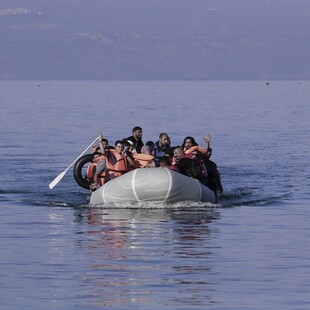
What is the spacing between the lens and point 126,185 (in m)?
32.0

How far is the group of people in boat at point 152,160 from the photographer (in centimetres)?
3284

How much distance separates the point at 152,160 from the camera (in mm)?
32969

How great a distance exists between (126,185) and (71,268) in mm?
9204

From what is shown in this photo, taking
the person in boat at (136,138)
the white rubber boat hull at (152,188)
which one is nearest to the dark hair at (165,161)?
the white rubber boat hull at (152,188)

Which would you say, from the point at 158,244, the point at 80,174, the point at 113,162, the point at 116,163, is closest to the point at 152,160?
the point at 116,163

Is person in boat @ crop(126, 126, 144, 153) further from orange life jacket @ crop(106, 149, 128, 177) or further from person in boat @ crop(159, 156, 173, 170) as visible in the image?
person in boat @ crop(159, 156, 173, 170)

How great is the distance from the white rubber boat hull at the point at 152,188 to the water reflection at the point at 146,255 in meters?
0.49

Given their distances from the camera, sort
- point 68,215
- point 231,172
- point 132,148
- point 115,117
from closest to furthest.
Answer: point 68,215, point 132,148, point 231,172, point 115,117

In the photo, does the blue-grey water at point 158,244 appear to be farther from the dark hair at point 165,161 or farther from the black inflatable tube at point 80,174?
the dark hair at point 165,161

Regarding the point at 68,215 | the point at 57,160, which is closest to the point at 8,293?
the point at 68,215

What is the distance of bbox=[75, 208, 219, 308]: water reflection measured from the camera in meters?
20.6

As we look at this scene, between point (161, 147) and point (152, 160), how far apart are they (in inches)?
62.0

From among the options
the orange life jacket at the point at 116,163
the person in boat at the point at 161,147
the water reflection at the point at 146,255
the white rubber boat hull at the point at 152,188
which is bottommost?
the water reflection at the point at 146,255

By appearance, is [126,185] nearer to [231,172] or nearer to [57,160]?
[231,172]
